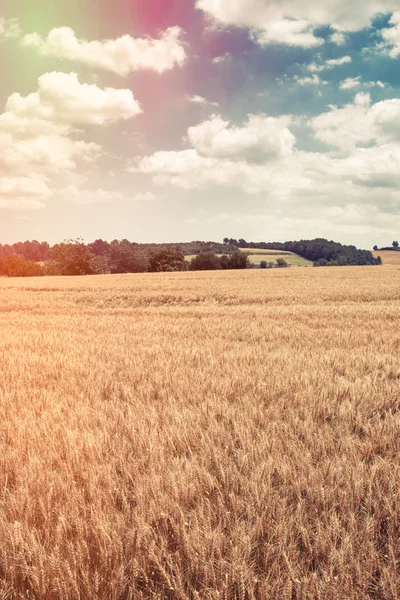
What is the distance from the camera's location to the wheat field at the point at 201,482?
6.94ft

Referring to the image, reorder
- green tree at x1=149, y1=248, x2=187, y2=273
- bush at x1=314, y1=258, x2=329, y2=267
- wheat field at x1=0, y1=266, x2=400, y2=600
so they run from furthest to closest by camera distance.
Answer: bush at x1=314, y1=258, x2=329, y2=267, green tree at x1=149, y1=248, x2=187, y2=273, wheat field at x1=0, y1=266, x2=400, y2=600

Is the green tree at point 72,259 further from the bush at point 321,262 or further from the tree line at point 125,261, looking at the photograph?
the bush at point 321,262

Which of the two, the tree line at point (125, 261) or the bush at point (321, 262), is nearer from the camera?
the tree line at point (125, 261)

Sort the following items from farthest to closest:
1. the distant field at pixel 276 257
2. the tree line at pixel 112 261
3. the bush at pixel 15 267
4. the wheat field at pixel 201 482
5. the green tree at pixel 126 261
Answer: the distant field at pixel 276 257 → the green tree at pixel 126 261 → the tree line at pixel 112 261 → the bush at pixel 15 267 → the wheat field at pixel 201 482

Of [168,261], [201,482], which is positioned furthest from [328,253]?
[201,482]

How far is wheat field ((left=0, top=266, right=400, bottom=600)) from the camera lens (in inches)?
83.3

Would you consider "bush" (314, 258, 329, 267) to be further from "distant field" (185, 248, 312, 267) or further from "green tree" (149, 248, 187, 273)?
"green tree" (149, 248, 187, 273)

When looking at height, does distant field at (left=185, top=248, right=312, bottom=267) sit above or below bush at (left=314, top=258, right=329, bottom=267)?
above

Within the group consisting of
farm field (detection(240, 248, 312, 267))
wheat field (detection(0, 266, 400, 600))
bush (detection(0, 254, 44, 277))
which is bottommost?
wheat field (detection(0, 266, 400, 600))

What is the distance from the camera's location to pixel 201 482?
2.97 m

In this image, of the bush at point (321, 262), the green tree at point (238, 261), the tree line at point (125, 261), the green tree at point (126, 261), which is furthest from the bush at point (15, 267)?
the bush at point (321, 262)

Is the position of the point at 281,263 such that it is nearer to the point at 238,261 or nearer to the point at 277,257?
the point at 277,257

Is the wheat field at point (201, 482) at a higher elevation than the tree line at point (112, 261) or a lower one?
lower

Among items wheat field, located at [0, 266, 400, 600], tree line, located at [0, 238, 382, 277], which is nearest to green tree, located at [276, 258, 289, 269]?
tree line, located at [0, 238, 382, 277]
